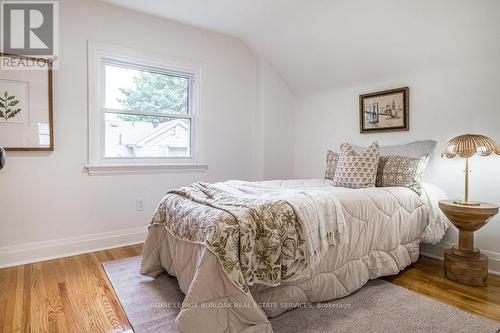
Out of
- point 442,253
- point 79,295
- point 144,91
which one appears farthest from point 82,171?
point 442,253

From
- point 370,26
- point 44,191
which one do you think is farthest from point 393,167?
point 44,191

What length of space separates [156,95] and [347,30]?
7.26 feet

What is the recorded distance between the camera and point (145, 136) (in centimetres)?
330

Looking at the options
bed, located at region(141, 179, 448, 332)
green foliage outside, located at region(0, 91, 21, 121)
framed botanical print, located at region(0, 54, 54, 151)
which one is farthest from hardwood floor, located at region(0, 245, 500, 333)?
green foliage outside, located at region(0, 91, 21, 121)

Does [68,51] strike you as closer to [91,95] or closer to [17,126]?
[91,95]

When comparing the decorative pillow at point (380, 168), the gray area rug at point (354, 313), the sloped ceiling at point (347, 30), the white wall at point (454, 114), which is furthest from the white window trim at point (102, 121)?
the decorative pillow at point (380, 168)

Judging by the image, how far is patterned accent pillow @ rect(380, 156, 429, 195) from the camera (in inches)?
98.3

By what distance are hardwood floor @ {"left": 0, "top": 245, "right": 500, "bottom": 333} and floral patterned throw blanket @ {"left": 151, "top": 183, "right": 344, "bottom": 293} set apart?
2.24 feet

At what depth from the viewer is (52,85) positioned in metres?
2.69

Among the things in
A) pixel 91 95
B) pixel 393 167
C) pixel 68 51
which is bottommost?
pixel 393 167

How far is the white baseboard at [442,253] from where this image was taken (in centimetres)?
237

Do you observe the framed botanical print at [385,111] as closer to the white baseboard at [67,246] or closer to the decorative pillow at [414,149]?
the decorative pillow at [414,149]

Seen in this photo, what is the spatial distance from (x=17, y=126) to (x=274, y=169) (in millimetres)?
2914

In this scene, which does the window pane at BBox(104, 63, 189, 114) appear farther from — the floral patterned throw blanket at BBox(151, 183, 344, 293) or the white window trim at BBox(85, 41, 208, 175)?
the floral patterned throw blanket at BBox(151, 183, 344, 293)
